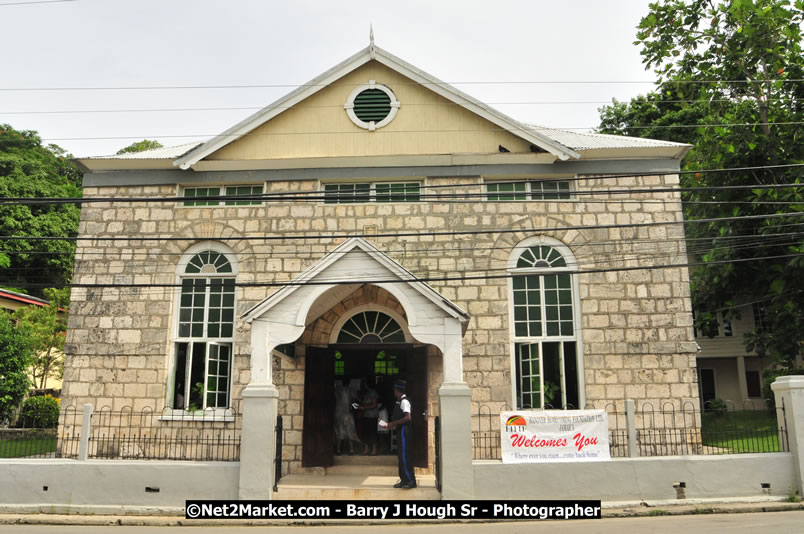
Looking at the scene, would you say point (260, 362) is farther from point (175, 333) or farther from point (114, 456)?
point (114, 456)

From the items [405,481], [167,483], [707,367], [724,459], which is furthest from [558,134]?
[707,367]

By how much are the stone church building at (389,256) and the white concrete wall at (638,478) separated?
2.44m

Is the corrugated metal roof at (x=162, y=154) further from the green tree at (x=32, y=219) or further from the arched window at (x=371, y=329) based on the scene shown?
the green tree at (x=32, y=219)

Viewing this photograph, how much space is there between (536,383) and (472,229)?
3807 mm

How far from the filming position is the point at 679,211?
14.6m

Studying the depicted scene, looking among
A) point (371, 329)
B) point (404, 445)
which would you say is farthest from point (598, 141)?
point (404, 445)

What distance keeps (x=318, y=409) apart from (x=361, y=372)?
2107 mm

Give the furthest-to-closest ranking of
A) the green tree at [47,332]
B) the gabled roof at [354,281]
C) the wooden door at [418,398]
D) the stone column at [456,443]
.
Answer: the green tree at [47,332] < the wooden door at [418,398] < the gabled roof at [354,281] < the stone column at [456,443]

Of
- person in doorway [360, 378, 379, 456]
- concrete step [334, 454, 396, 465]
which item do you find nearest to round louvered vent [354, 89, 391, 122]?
person in doorway [360, 378, 379, 456]

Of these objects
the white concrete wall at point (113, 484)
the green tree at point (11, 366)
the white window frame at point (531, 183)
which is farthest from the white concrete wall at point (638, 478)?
the green tree at point (11, 366)

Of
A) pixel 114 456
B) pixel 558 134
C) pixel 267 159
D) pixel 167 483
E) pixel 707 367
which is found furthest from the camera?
pixel 707 367

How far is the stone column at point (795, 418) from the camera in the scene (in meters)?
11.3

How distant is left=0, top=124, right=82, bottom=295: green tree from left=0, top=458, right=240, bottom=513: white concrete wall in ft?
83.3

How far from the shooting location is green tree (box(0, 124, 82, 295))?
35094 millimetres
